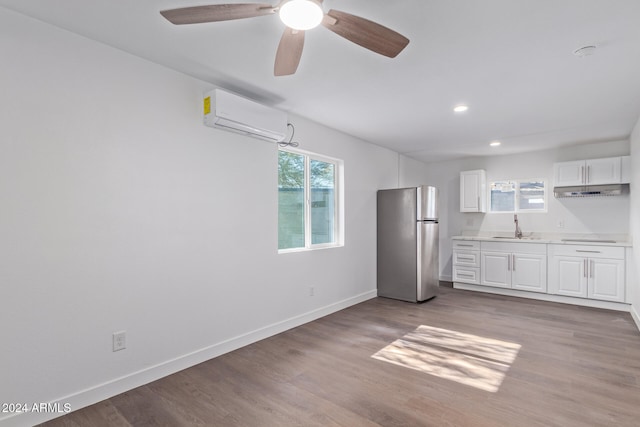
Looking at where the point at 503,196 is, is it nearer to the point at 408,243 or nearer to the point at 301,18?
the point at 408,243

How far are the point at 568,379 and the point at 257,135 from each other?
324cm

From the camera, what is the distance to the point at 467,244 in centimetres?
574

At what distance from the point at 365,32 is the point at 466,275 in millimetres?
5000

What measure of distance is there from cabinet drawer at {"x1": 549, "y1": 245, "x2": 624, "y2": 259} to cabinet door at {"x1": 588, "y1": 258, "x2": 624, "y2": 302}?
0.07 meters

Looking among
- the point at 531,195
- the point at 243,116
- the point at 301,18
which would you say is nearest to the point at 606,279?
the point at 531,195

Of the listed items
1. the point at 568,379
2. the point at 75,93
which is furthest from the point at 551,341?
the point at 75,93

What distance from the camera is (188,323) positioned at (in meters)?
2.80

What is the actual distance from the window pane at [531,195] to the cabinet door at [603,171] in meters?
0.74

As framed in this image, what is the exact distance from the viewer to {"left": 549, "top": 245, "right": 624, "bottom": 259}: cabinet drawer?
445cm

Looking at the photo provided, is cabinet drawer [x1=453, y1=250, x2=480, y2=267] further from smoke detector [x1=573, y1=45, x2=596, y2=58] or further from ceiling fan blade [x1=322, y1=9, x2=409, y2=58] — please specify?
ceiling fan blade [x1=322, y1=9, x2=409, y2=58]

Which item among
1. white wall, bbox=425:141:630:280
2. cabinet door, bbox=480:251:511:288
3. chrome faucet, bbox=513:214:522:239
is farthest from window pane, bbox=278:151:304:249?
chrome faucet, bbox=513:214:522:239

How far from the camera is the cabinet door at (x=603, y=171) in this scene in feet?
15.4

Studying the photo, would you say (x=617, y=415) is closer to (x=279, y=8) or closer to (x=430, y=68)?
(x=430, y=68)

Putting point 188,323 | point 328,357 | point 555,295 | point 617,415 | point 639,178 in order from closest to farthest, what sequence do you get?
→ point 617,415
point 188,323
point 328,357
point 639,178
point 555,295
